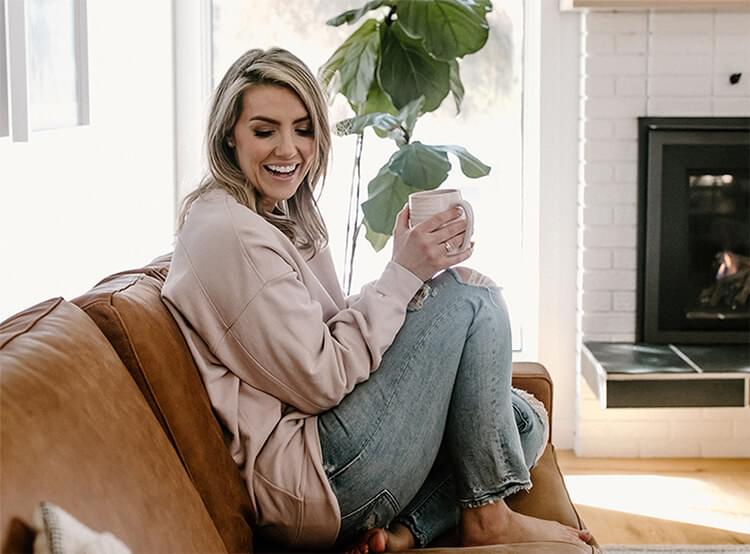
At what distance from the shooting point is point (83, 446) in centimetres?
133

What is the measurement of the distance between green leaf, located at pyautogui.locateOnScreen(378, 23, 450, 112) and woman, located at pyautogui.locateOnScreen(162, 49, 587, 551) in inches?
50.4

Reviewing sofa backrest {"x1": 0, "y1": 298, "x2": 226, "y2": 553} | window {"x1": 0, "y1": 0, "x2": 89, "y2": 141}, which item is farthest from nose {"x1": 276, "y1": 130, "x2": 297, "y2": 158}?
sofa backrest {"x1": 0, "y1": 298, "x2": 226, "y2": 553}

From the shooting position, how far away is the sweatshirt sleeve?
1960mm

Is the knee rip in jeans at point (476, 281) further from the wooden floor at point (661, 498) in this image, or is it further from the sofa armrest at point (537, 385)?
the wooden floor at point (661, 498)

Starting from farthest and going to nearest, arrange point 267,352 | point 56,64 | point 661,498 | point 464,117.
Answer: point 464,117 < point 661,498 < point 56,64 < point 267,352

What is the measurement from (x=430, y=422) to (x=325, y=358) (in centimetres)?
25

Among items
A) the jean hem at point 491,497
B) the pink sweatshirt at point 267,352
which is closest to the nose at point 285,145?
the pink sweatshirt at point 267,352

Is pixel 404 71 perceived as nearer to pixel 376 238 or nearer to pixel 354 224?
pixel 376 238

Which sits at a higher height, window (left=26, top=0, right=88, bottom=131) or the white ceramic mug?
window (left=26, top=0, right=88, bottom=131)

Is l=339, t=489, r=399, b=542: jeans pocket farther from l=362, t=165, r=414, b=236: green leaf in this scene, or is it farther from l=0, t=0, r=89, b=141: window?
l=362, t=165, r=414, b=236: green leaf

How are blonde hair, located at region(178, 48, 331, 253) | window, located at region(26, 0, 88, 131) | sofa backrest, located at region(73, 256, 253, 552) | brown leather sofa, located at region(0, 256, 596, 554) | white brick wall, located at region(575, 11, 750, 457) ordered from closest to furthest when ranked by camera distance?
brown leather sofa, located at region(0, 256, 596, 554), sofa backrest, located at region(73, 256, 253, 552), blonde hair, located at region(178, 48, 331, 253), window, located at region(26, 0, 88, 131), white brick wall, located at region(575, 11, 750, 457)

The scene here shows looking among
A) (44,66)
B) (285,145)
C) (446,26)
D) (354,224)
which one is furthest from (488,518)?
(354,224)

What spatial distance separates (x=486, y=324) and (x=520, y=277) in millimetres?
2466

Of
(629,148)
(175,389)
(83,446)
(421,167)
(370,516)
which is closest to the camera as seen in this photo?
(83,446)
